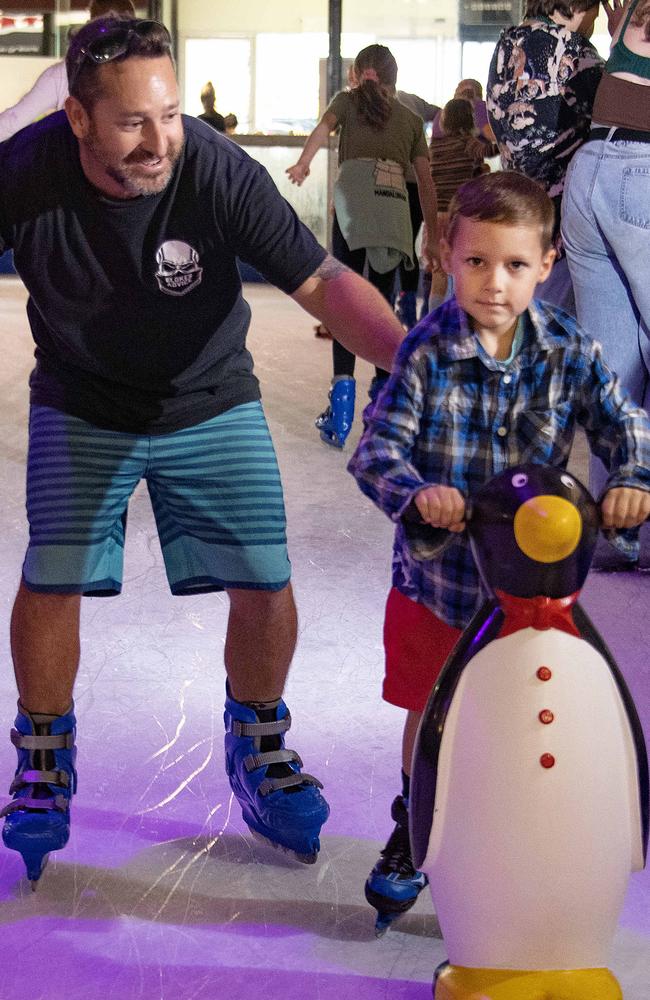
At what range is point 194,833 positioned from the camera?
2.20 m

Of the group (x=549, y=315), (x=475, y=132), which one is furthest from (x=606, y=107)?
(x=475, y=132)

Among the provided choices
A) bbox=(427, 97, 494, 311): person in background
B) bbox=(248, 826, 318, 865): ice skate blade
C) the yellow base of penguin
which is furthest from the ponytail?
the yellow base of penguin

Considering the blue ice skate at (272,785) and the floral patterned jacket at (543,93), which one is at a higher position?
the floral patterned jacket at (543,93)

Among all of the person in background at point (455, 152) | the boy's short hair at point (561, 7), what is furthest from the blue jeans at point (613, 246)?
the person in background at point (455, 152)

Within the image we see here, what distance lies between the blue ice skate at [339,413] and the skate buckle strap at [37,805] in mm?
2944

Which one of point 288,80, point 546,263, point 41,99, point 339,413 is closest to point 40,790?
point 546,263

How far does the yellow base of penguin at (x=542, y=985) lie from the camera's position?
157 cm

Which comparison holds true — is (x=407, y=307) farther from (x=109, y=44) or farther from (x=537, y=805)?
(x=537, y=805)

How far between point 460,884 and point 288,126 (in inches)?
486

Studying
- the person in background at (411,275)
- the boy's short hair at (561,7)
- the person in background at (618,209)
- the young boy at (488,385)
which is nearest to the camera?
the young boy at (488,385)

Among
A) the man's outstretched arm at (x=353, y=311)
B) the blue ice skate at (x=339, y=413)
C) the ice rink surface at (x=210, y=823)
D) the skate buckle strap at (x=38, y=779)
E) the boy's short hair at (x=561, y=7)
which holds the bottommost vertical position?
the blue ice skate at (x=339, y=413)

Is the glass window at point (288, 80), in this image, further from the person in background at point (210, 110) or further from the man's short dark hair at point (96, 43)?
the man's short dark hair at point (96, 43)

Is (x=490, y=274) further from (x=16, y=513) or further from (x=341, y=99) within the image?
(x=341, y=99)

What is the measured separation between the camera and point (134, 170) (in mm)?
1959
